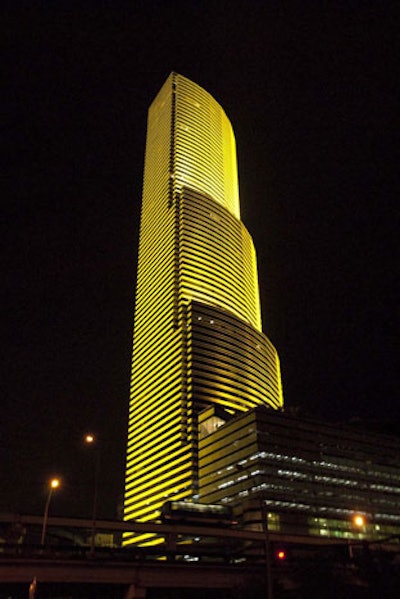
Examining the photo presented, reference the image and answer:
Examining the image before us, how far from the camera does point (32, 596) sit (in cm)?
3033

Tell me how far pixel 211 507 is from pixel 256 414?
86.9 feet

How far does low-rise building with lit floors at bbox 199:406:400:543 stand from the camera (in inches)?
5128

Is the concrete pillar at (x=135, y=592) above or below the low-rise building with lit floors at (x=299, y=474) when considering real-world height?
below

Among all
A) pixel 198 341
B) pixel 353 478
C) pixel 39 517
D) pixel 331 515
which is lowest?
pixel 39 517

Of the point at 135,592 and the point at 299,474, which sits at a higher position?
the point at 299,474

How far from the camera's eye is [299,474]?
136875mm

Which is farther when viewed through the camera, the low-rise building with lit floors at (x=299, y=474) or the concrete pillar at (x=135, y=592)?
the low-rise building with lit floors at (x=299, y=474)

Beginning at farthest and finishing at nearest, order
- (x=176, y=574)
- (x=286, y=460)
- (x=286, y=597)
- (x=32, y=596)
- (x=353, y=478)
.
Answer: (x=353, y=478) < (x=286, y=460) < (x=176, y=574) < (x=286, y=597) < (x=32, y=596)

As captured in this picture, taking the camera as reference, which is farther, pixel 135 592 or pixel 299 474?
pixel 299 474

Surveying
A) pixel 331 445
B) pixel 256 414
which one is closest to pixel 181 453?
pixel 256 414

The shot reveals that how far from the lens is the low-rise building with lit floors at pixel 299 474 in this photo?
13025cm

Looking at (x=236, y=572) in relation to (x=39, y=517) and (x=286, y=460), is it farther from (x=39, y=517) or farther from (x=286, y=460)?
(x=286, y=460)

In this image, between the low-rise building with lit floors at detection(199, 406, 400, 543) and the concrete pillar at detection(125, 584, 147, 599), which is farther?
the low-rise building with lit floors at detection(199, 406, 400, 543)

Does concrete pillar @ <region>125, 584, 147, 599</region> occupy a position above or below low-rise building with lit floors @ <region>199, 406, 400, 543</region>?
below
